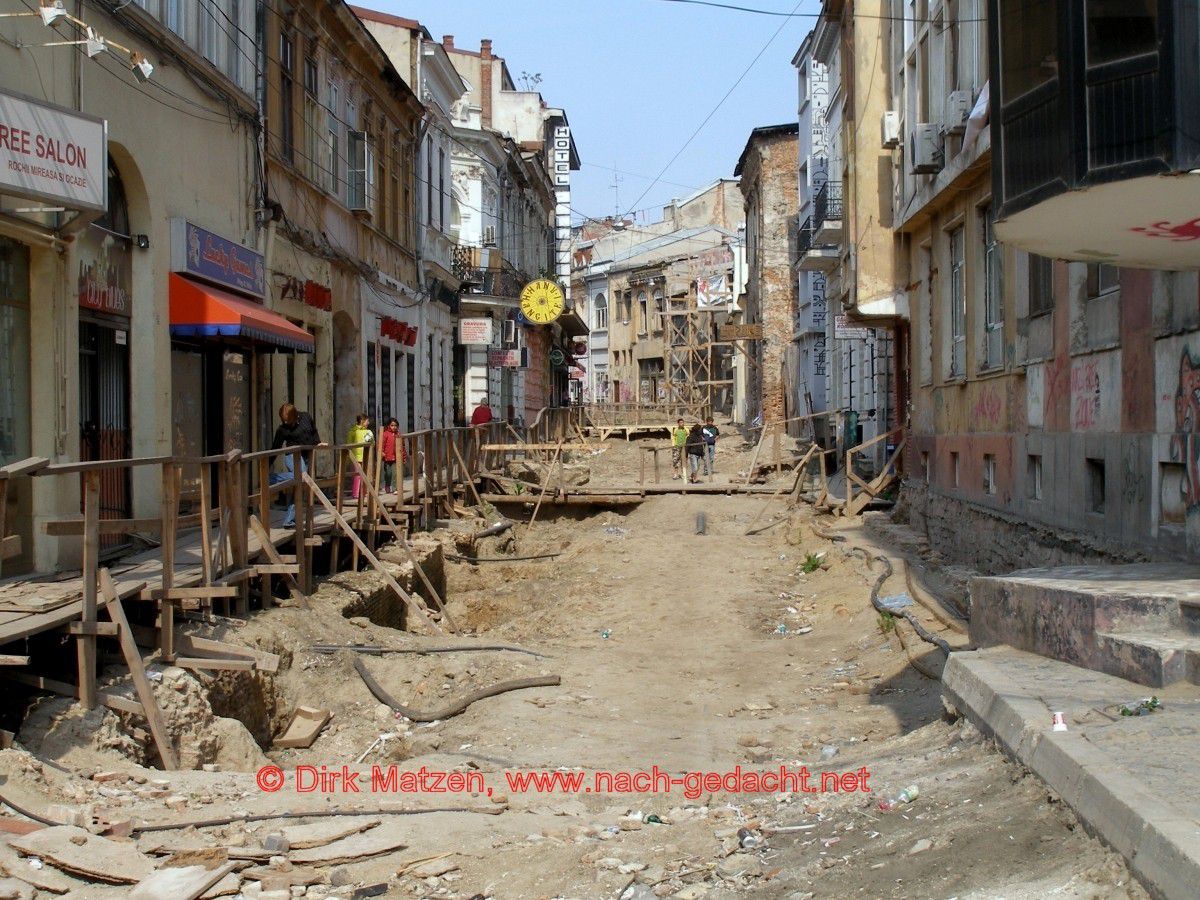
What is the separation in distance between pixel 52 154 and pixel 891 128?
13077 millimetres

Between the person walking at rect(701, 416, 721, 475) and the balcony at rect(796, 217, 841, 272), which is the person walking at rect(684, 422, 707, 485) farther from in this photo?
the balcony at rect(796, 217, 841, 272)

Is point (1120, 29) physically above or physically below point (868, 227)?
below

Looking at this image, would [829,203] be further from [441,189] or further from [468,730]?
[468,730]

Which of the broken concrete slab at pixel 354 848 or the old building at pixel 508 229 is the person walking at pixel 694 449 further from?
the broken concrete slab at pixel 354 848

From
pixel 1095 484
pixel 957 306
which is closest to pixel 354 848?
pixel 1095 484

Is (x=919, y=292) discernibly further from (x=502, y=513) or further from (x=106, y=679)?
(x=106, y=679)

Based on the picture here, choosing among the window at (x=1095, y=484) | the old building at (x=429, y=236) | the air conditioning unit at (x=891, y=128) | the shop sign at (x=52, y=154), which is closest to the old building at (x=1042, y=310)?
the window at (x=1095, y=484)

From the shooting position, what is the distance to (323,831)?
5.89m

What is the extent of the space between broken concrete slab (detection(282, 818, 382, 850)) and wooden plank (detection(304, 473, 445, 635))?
22.3 ft

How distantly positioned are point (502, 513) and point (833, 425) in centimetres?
1233

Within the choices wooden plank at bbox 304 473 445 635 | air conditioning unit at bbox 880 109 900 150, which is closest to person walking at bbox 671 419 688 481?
air conditioning unit at bbox 880 109 900 150

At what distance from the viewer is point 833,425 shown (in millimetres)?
33000

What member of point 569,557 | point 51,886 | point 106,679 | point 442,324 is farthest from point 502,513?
point 51,886

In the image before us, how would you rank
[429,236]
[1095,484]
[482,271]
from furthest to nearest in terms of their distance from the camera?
[482,271]
[429,236]
[1095,484]
